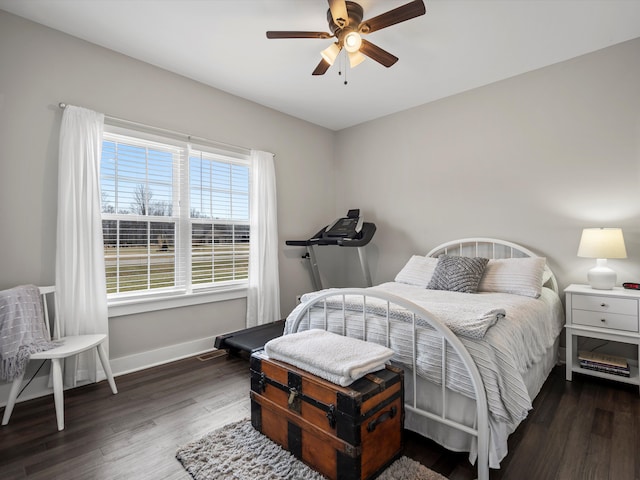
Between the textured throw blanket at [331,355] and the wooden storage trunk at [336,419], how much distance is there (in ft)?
0.12

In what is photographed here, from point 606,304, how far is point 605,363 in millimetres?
460

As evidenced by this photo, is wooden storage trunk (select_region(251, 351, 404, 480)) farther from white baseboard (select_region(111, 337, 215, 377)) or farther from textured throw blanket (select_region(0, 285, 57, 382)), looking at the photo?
white baseboard (select_region(111, 337, 215, 377))

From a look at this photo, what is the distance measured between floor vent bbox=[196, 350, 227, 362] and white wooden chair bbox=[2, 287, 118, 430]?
2.60ft

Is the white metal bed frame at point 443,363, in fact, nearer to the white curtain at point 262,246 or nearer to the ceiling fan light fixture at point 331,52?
the white curtain at point 262,246

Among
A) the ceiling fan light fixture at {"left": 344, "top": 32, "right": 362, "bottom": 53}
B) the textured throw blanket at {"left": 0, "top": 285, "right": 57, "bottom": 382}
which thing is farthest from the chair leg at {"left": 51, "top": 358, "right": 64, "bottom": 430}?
the ceiling fan light fixture at {"left": 344, "top": 32, "right": 362, "bottom": 53}

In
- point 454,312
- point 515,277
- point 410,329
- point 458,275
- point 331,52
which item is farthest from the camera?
point 458,275

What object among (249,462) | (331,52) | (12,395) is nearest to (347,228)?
(331,52)

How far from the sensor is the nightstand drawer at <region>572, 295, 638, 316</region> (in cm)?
233

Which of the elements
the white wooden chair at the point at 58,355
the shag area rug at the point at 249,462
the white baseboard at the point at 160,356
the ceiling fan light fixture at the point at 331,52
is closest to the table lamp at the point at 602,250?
the shag area rug at the point at 249,462

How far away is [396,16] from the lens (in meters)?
1.91

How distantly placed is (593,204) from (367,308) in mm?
2296

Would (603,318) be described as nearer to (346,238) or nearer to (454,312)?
(454,312)

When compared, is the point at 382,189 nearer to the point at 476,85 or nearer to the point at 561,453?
the point at 476,85

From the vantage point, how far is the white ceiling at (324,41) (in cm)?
220
